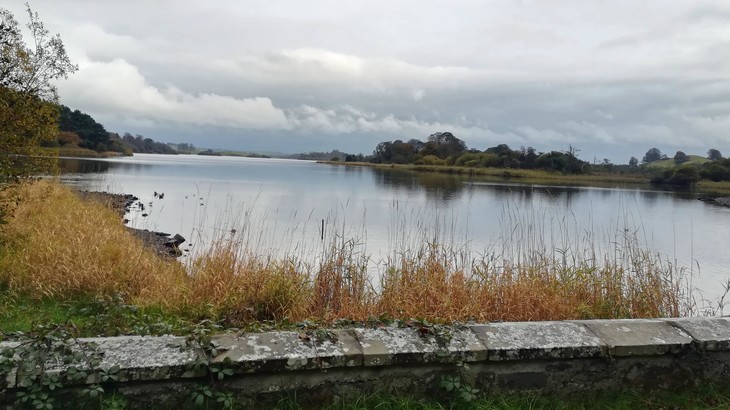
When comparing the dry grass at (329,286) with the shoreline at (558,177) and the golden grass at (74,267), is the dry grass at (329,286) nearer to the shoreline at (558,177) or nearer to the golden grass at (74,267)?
the golden grass at (74,267)

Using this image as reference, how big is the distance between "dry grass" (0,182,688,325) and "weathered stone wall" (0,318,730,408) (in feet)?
4.04

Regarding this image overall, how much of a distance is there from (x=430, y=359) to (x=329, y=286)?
10.2ft

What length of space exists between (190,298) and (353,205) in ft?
73.0

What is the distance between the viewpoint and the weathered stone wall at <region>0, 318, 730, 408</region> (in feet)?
8.52

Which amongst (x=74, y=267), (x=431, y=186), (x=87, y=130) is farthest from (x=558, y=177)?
(x=74, y=267)

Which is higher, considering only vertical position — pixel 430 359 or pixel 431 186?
pixel 430 359

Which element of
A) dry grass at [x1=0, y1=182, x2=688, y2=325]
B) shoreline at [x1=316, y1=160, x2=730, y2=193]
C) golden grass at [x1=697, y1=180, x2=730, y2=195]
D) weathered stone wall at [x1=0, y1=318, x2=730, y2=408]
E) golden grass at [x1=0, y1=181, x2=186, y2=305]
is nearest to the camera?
weathered stone wall at [x1=0, y1=318, x2=730, y2=408]

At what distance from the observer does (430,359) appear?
2.88m

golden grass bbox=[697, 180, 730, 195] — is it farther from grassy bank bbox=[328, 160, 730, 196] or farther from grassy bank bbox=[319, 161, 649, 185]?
grassy bank bbox=[319, 161, 649, 185]

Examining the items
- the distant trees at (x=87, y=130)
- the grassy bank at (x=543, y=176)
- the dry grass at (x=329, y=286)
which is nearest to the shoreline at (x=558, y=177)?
the grassy bank at (x=543, y=176)

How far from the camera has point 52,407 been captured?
2.38 meters

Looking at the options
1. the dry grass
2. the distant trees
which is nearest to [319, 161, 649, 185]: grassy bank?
the distant trees

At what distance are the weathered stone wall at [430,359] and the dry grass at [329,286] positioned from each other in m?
1.23

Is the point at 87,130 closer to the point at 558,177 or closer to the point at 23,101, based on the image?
the point at 558,177
